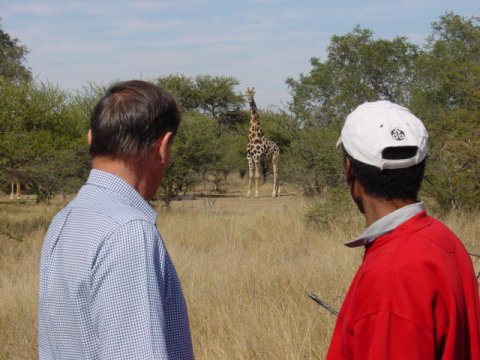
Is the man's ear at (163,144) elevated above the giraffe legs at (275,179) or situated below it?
above

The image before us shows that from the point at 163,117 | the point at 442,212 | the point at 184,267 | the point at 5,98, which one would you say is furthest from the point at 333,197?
the point at 163,117

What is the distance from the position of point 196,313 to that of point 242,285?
2.84ft

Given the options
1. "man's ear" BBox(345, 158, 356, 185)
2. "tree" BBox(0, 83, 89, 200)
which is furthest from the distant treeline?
"man's ear" BBox(345, 158, 356, 185)

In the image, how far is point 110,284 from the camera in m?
1.86

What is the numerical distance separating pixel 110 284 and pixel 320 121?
19.9m

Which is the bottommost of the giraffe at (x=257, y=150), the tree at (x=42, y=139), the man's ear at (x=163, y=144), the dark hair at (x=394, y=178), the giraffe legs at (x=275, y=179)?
the giraffe legs at (x=275, y=179)

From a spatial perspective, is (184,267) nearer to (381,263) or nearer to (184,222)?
(184,222)

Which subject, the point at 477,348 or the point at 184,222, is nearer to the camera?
the point at 477,348

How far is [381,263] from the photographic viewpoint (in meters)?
1.78

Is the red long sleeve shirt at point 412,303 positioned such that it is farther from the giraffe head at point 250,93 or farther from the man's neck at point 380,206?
the giraffe head at point 250,93

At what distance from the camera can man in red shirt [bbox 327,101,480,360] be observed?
1.71 meters

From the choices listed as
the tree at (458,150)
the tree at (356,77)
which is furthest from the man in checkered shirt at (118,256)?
the tree at (356,77)

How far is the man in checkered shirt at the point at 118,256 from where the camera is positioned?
185 centimetres

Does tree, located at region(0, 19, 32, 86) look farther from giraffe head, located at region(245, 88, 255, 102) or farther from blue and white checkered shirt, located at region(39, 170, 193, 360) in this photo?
blue and white checkered shirt, located at region(39, 170, 193, 360)
